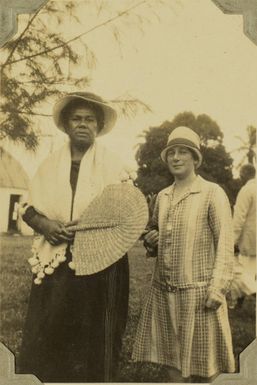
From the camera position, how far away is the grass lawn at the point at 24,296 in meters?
2.86

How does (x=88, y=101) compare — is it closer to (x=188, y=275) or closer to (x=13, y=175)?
(x=13, y=175)

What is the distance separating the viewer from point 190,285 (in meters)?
2.83

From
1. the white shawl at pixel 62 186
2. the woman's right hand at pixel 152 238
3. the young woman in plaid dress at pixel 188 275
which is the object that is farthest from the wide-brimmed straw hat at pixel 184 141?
the woman's right hand at pixel 152 238

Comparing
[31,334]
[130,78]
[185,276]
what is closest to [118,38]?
[130,78]

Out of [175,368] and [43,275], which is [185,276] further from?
[43,275]

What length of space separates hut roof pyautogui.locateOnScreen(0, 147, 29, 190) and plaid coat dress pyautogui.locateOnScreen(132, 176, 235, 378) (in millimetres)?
715

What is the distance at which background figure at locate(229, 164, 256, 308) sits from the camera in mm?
2918

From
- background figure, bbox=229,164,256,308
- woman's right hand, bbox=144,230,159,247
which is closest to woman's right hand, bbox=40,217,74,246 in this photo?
woman's right hand, bbox=144,230,159,247

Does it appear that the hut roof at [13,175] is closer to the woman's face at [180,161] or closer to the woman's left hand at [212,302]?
the woman's face at [180,161]

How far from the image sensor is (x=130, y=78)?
2969mm

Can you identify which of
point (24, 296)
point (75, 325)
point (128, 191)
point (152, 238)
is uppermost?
point (128, 191)

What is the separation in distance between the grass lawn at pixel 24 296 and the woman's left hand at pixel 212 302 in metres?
0.12

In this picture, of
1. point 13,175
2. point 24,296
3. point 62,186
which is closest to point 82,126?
point 62,186

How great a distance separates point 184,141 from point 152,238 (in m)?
0.54
